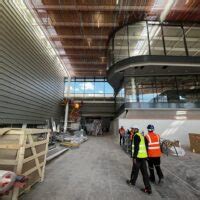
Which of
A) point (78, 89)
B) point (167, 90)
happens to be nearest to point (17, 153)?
point (167, 90)

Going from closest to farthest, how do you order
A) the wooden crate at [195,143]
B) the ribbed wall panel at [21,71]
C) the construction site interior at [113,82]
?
the construction site interior at [113,82] → the ribbed wall panel at [21,71] → the wooden crate at [195,143]

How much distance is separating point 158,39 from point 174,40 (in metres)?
1.49

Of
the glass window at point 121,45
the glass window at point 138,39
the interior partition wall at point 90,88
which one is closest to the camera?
the glass window at point 138,39

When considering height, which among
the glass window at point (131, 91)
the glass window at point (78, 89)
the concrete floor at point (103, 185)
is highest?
the glass window at point (78, 89)

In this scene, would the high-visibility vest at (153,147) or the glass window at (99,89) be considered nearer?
the high-visibility vest at (153,147)

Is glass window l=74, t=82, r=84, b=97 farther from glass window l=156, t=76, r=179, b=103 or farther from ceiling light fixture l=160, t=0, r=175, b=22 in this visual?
ceiling light fixture l=160, t=0, r=175, b=22

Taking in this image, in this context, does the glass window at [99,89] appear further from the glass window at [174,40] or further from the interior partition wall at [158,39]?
the glass window at [174,40]

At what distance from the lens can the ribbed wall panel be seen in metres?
6.70

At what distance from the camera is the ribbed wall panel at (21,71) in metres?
6.70

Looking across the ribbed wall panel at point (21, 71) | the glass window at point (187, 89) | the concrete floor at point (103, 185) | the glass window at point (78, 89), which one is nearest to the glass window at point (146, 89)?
the glass window at point (187, 89)

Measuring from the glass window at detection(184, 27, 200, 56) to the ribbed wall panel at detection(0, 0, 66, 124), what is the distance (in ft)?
40.4

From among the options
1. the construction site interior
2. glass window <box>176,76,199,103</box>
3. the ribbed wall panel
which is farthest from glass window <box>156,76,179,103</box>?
the ribbed wall panel

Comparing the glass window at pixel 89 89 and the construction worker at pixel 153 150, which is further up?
the glass window at pixel 89 89

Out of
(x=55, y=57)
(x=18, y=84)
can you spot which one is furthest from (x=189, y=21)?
(x=18, y=84)
